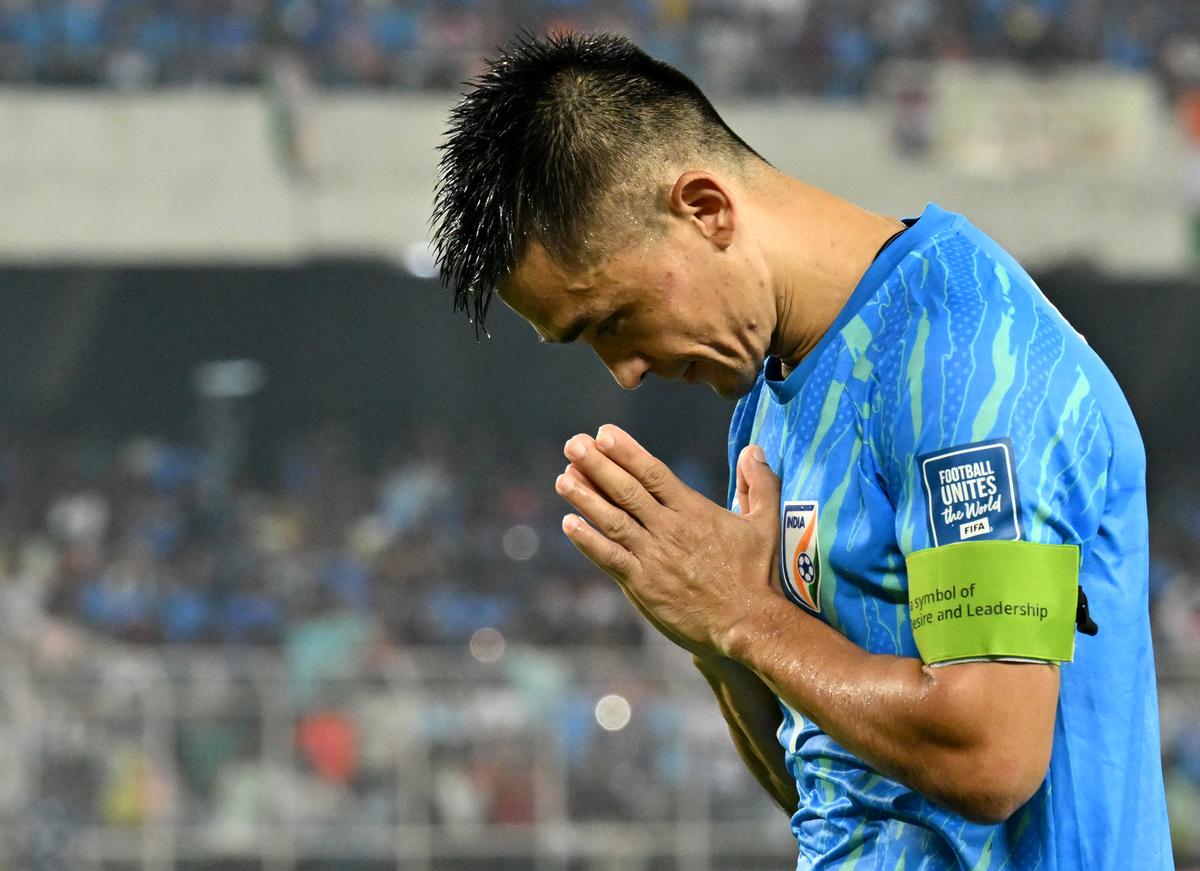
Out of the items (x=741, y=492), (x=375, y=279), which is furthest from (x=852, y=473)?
(x=375, y=279)

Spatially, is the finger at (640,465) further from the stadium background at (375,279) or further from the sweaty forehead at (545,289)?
the stadium background at (375,279)

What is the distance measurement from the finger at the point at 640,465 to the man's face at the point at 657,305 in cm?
12

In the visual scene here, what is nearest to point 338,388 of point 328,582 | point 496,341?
point 496,341

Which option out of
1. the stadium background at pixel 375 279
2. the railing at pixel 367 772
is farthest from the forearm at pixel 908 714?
the stadium background at pixel 375 279

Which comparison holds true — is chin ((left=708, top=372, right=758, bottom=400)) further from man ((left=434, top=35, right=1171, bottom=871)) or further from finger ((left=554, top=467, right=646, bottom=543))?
finger ((left=554, top=467, right=646, bottom=543))

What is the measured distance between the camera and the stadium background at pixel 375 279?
45.2 feet

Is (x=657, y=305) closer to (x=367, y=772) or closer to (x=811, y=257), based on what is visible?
(x=811, y=257)

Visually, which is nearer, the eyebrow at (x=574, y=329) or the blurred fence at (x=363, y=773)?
the eyebrow at (x=574, y=329)

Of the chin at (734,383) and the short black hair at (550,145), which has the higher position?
the short black hair at (550,145)

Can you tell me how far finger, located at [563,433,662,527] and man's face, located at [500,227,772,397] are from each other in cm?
14

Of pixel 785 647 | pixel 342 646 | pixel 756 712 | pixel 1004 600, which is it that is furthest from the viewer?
pixel 342 646

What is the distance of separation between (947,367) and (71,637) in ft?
36.8

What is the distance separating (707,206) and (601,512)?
372 millimetres

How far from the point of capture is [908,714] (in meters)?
1.64
